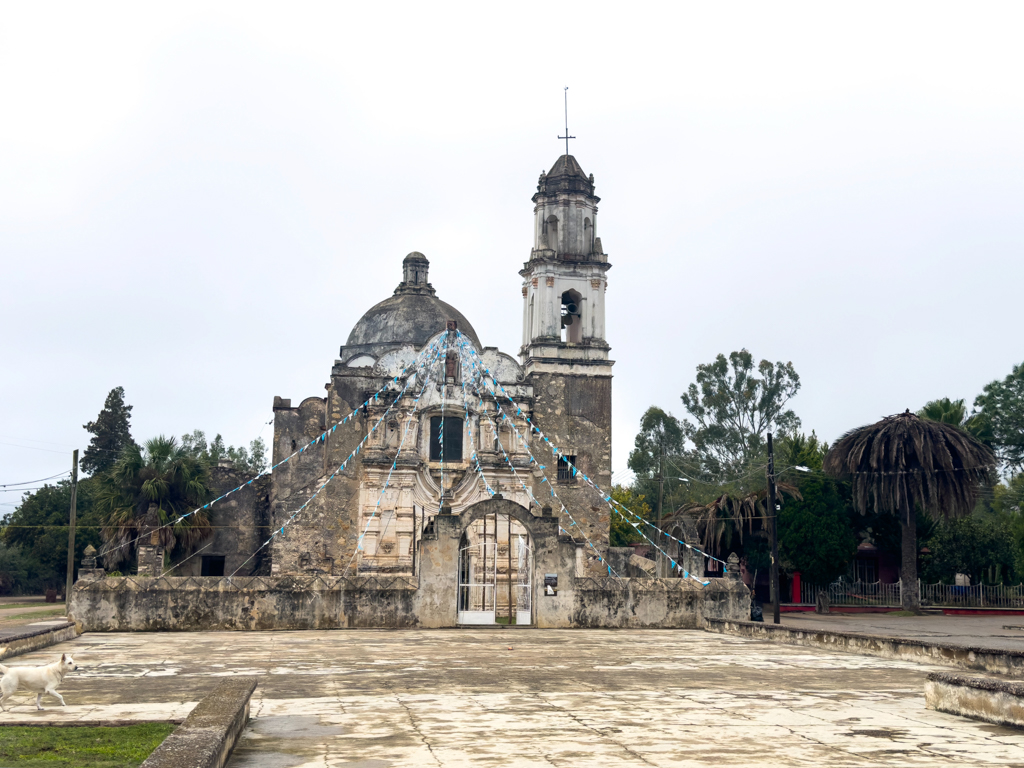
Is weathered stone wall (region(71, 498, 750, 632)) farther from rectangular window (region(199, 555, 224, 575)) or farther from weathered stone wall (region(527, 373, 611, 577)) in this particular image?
rectangular window (region(199, 555, 224, 575))

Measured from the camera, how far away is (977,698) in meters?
9.20

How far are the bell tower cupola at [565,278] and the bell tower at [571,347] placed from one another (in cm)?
4

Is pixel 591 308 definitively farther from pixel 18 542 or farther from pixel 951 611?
pixel 18 542

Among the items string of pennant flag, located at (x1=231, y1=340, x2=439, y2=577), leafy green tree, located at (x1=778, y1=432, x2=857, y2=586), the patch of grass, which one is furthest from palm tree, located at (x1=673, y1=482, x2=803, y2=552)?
the patch of grass

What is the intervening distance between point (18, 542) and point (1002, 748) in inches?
1716

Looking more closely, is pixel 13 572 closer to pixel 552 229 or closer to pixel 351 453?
pixel 351 453

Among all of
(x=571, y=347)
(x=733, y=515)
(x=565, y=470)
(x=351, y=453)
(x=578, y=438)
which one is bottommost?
(x=733, y=515)

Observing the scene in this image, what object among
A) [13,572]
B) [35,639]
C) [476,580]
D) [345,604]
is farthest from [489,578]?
[13,572]

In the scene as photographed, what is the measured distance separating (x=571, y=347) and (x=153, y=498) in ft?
50.9

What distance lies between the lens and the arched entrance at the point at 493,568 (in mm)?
22781

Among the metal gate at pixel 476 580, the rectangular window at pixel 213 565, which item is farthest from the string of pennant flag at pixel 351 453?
the metal gate at pixel 476 580

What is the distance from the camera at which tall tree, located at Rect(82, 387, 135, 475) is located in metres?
50.3

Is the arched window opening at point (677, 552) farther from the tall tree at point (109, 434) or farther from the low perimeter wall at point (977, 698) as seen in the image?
the tall tree at point (109, 434)

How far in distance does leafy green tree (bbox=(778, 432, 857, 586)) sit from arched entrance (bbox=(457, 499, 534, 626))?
1073 centimetres
